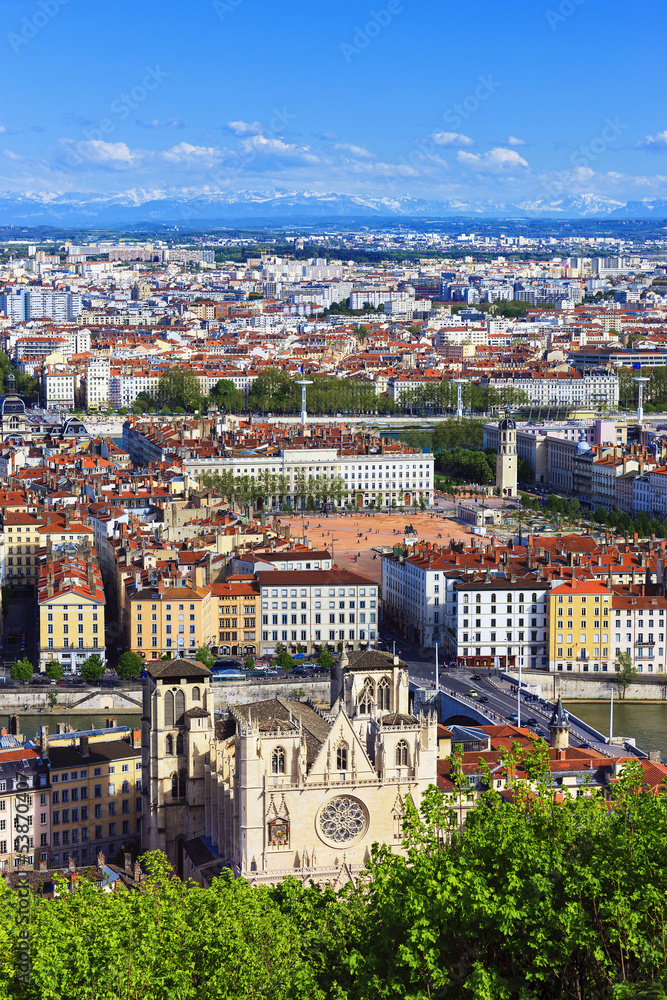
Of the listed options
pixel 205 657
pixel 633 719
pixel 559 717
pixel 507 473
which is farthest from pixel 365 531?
pixel 559 717

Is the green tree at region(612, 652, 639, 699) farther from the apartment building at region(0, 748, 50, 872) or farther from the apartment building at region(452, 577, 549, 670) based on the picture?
the apartment building at region(0, 748, 50, 872)

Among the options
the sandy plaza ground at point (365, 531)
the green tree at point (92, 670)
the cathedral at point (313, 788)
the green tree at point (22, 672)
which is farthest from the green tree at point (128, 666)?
the cathedral at point (313, 788)

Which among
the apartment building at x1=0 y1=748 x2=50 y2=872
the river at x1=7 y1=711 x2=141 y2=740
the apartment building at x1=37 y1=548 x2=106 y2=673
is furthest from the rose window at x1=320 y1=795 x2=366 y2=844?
the apartment building at x1=37 y1=548 x2=106 y2=673

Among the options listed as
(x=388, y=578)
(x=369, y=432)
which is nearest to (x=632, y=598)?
(x=388, y=578)

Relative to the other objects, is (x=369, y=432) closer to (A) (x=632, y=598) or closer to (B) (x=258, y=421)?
(B) (x=258, y=421)

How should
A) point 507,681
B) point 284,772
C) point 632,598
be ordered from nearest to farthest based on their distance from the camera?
point 284,772 → point 507,681 → point 632,598

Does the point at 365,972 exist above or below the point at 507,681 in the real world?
above

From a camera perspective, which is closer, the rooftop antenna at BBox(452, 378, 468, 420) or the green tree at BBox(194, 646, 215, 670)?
the green tree at BBox(194, 646, 215, 670)
